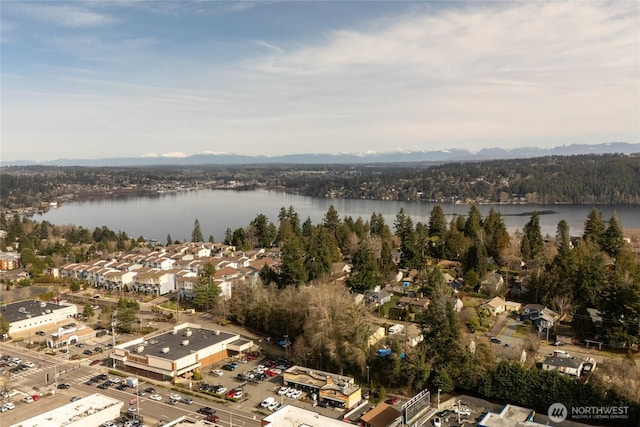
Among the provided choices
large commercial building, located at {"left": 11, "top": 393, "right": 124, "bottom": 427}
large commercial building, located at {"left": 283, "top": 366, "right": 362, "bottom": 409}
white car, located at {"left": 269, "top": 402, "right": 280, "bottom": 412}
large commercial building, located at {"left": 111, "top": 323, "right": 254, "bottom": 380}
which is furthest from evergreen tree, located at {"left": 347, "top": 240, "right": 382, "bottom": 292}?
large commercial building, located at {"left": 11, "top": 393, "right": 124, "bottom": 427}

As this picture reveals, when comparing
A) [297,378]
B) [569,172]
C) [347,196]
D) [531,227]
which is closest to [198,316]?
[297,378]

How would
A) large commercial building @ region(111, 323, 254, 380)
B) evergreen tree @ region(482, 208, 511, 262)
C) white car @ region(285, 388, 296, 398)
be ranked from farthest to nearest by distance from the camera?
evergreen tree @ region(482, 208, 511, 262), large commercial building @ region(111, 323, 254, 380), white car @ region(285, 388, 296, 398)

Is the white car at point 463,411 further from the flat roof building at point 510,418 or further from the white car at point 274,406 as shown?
the white car at point 274,406

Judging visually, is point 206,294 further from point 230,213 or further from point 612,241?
point 230,213

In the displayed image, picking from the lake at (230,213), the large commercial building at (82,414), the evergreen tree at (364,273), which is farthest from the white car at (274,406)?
the lake at (230,213)

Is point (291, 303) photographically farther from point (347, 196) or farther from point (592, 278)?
point (347, 196)

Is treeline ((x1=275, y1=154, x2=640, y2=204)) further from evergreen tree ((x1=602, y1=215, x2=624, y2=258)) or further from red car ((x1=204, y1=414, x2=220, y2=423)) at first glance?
red car ((x1=204, y1=414, x2=220, y2=423))
